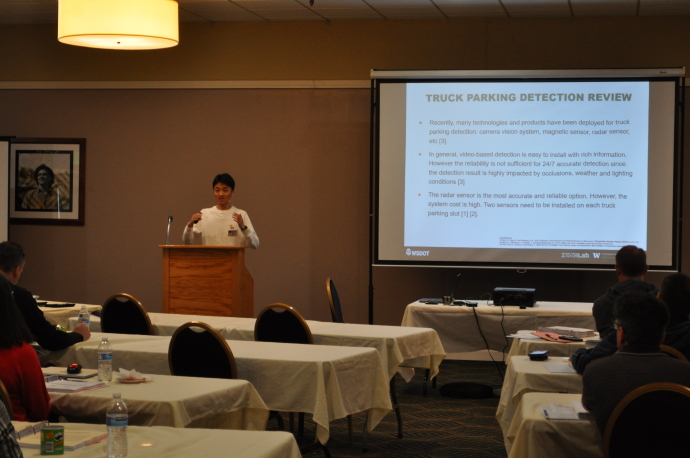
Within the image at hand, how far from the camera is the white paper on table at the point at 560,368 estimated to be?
3723 millimetres

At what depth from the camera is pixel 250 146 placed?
337 inches

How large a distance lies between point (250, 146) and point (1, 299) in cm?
584

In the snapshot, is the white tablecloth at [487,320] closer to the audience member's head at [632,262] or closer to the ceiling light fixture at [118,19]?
the audience member's head at [632,262]

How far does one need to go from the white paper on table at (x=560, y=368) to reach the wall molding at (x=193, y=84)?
4962 mm

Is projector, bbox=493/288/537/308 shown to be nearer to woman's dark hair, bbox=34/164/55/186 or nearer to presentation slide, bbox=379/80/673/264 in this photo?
presentation slide, bbox=379/80/673/264

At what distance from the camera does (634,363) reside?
8.91 ft

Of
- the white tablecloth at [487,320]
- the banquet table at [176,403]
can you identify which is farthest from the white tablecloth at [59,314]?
the white tablecloth at [487,320]

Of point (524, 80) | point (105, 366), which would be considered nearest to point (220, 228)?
point (524, 80)

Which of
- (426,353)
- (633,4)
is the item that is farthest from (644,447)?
(633,4)

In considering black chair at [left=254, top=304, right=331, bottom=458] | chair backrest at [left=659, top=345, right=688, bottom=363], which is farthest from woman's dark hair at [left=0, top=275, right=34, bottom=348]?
chair backrest at [left=659, top=345, right=688, bottom=363]

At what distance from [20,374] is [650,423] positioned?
2291mm

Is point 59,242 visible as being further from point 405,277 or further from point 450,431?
point 450,431

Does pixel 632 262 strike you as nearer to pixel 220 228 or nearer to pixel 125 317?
pixel 125 317

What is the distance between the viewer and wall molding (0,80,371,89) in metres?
8.33
